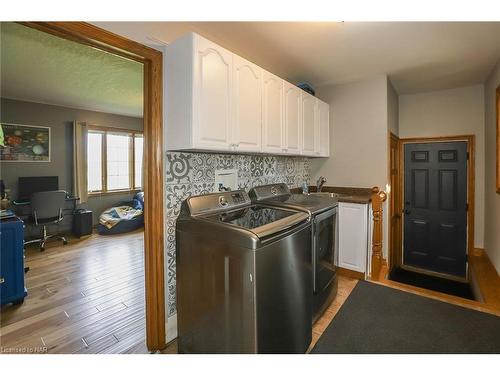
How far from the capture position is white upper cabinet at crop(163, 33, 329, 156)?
5.14 feet

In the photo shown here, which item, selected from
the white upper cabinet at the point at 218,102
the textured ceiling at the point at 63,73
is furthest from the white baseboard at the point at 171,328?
the textured ceiling at the point at 63,73

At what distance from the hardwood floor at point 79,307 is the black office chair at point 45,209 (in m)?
0.47

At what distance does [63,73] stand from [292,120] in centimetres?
297

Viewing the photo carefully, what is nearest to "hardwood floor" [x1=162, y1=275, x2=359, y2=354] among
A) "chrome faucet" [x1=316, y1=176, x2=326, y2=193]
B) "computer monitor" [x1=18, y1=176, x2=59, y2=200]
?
"chrome faucet" [x1=316, y1=176, x2=326, y2=193]

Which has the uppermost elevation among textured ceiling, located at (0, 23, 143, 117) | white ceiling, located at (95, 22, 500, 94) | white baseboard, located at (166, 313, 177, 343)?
textured ceiling, located at (0, 23, 143, 117)

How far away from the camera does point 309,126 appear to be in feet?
9.32

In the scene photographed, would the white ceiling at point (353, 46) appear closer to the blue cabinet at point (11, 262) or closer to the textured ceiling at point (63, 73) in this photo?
the textured ceiling at point (63, 73)

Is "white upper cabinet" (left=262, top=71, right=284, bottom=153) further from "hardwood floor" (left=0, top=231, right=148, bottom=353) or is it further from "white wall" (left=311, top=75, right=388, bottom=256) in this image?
"hardwood floor" (left=0, top=231, right=148, bottom=353)

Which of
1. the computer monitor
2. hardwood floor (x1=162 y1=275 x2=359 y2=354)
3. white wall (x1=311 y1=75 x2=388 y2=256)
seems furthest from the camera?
the computer monitor

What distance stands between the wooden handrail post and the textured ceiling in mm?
3006

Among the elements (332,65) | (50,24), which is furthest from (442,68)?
(50,24)

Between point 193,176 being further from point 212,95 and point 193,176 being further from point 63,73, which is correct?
point 63,73

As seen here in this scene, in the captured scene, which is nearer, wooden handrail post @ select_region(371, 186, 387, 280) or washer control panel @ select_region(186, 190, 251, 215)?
washer control panel @ select_region(186, 190, 251, 215)

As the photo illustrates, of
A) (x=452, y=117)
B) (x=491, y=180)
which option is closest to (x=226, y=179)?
(x=491, y=180)
